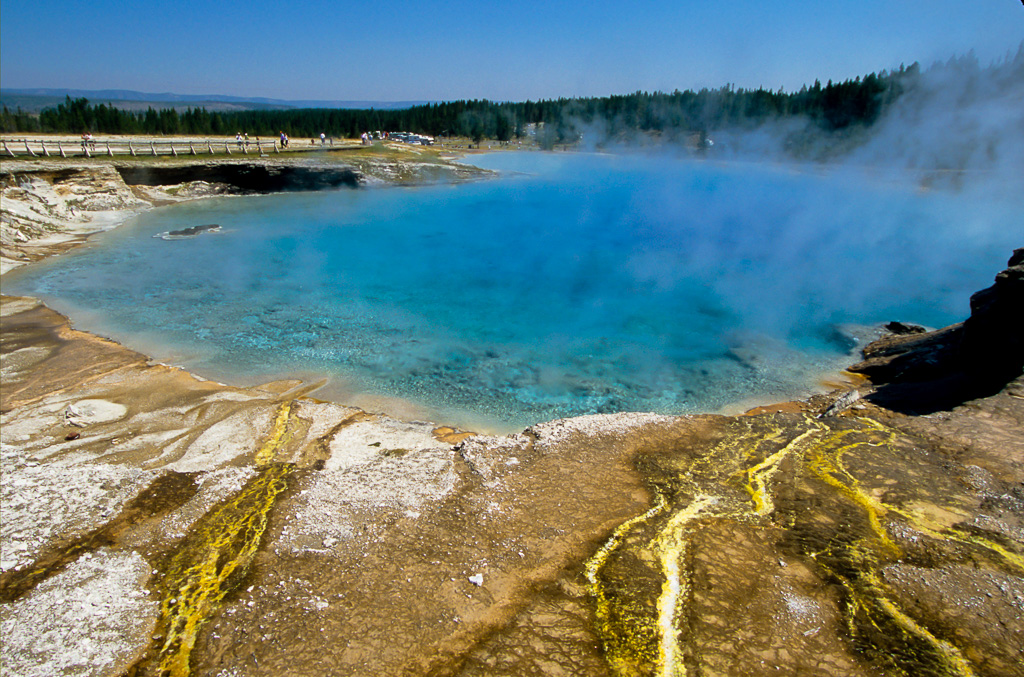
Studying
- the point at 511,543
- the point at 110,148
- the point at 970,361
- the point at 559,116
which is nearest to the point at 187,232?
the point at 110,148

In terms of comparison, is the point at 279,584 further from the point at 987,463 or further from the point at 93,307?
the point at 93,307

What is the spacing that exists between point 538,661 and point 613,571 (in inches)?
46.9

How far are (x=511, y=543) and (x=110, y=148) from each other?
31758 mm

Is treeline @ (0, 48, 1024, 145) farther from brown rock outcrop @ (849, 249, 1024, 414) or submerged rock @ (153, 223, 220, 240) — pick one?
submerged rock @ (153, 223, 220, 240)

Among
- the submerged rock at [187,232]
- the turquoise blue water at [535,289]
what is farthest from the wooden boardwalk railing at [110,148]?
the submerged rock at [187,232]

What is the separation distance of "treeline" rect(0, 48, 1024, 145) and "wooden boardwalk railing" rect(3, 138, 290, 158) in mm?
8488

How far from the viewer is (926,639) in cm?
389

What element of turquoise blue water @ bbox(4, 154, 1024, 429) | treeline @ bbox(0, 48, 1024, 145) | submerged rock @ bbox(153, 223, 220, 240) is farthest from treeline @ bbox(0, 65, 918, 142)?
submerged rock @ bbox(153, 223, 220, 240)

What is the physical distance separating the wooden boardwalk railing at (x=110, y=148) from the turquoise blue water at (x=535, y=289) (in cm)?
433

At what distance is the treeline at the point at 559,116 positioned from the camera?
34.8 metres

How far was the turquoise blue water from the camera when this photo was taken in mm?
9953

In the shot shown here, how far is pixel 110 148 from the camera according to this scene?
86.7 ft

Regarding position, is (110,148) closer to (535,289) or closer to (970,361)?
(535,289)

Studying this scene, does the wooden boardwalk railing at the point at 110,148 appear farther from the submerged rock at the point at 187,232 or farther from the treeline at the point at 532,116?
the treeline at the point at 532,116
